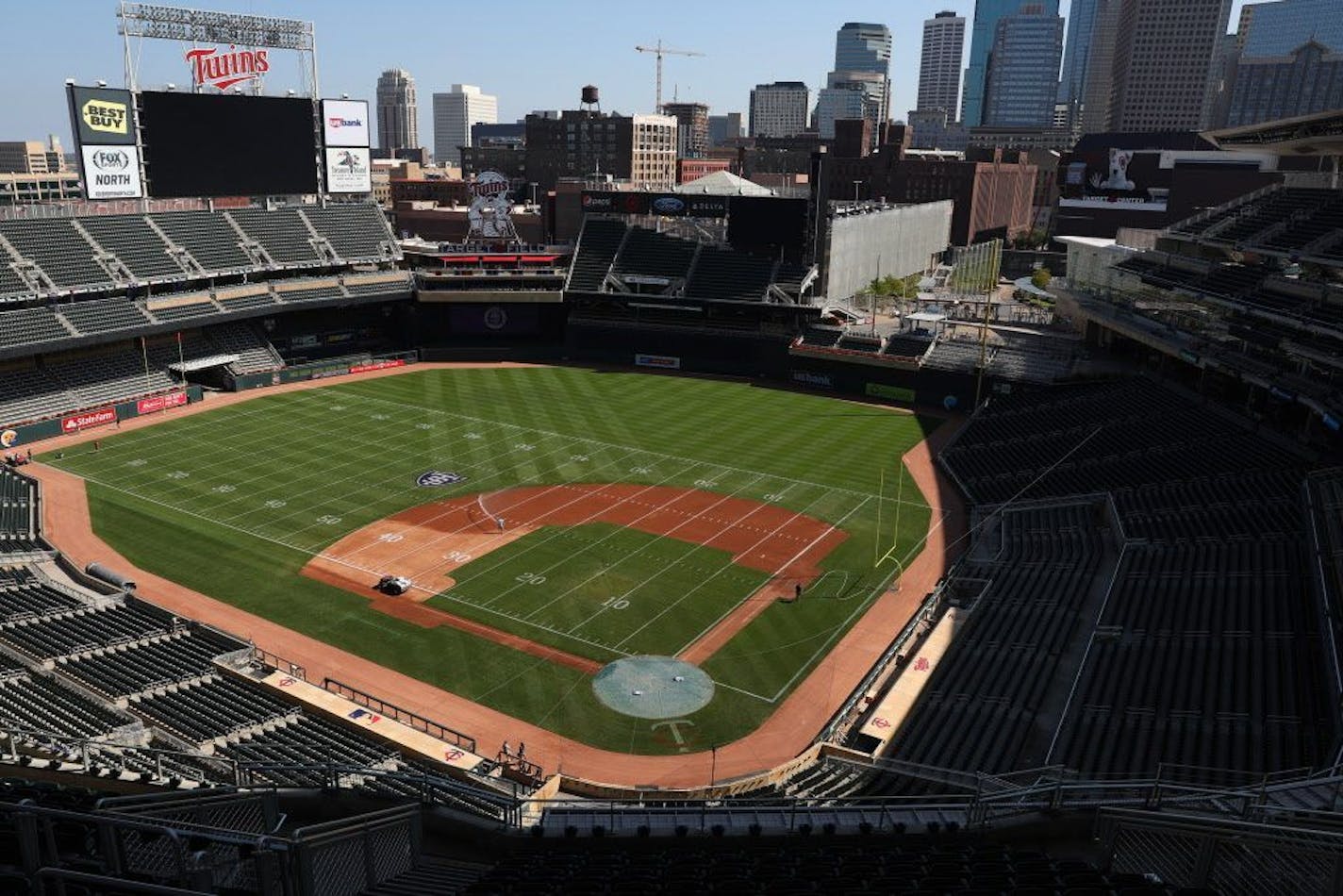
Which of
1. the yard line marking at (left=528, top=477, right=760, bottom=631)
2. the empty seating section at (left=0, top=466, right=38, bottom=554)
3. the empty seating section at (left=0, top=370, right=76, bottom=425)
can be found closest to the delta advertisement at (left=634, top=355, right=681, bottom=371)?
the yard line marking at (left=528, top=477, right=760, bottom=631)

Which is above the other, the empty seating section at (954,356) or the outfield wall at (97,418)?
the empty seating section at (954,356)

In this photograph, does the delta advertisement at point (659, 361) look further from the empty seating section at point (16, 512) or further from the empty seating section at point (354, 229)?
the empty seating section at point (16, 512)

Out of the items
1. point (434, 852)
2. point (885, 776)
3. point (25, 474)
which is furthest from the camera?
point (25, 474)

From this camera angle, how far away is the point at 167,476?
164 ft

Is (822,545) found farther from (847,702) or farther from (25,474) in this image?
(25,474)

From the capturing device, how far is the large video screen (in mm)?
68125

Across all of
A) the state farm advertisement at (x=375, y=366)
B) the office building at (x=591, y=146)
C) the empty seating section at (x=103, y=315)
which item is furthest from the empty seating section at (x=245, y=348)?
the office building at (x=591, y=146)

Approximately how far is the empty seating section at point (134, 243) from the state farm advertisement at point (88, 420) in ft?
39.2

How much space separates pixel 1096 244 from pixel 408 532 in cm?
5585

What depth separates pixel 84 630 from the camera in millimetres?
31750

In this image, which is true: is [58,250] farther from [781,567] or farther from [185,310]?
[781,567]

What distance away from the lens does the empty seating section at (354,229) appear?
80.0 meters

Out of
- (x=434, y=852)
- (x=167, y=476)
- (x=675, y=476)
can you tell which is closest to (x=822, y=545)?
(x=675, y=476)

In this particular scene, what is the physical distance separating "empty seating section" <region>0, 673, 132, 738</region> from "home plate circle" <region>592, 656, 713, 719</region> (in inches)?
543
